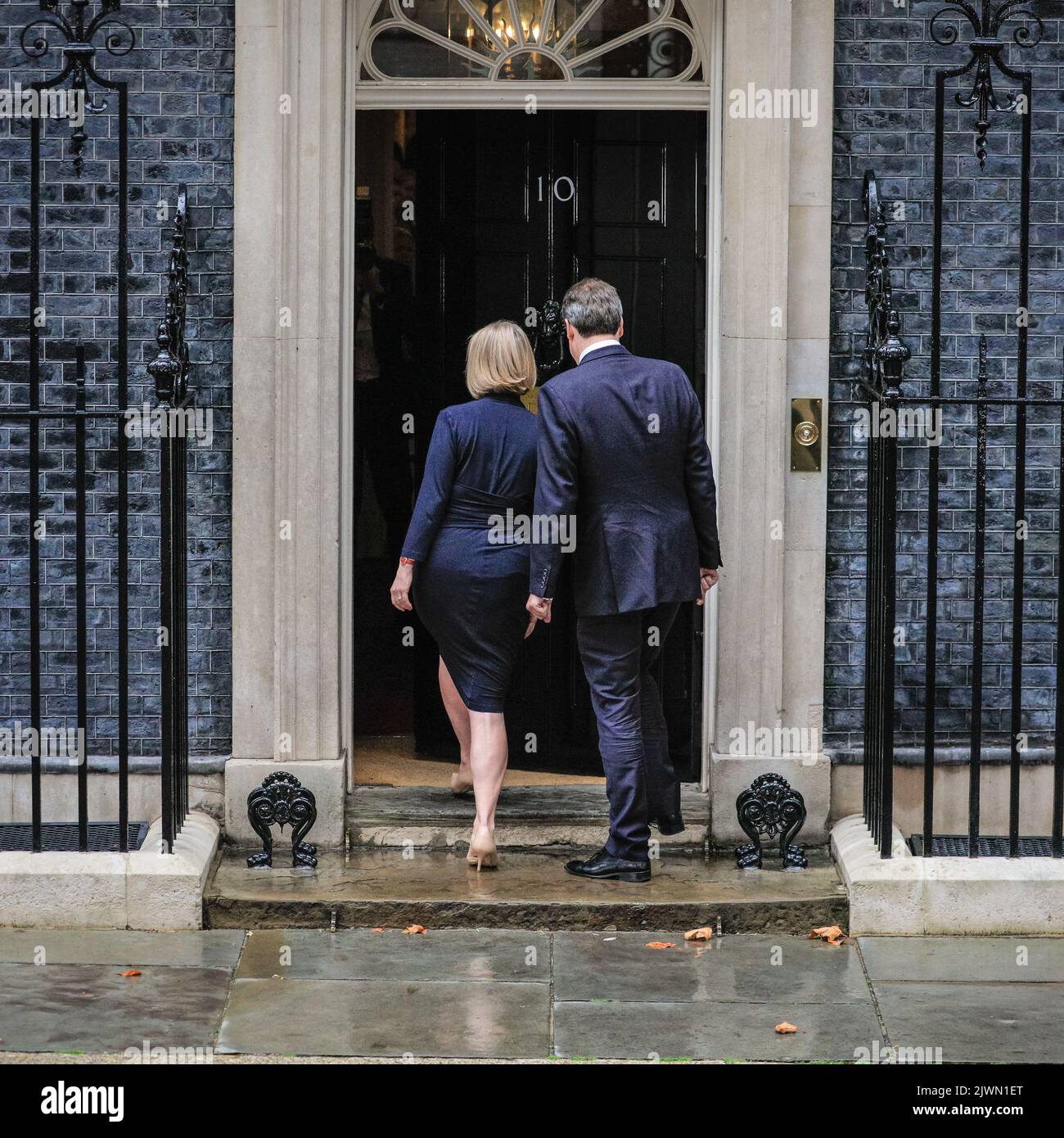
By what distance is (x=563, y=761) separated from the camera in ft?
24.2

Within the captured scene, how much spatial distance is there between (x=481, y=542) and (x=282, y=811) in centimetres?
123

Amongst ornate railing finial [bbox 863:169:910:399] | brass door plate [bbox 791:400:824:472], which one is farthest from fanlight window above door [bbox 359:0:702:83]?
brass door plate [bbox 791:400:824:472]

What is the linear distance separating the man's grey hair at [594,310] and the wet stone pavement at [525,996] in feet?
6.72

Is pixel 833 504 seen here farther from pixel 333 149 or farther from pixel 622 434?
pixel 333 149

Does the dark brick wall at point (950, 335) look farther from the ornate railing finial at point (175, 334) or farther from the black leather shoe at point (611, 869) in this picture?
the ornate railing finial at point (175, 334)

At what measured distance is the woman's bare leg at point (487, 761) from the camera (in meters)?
6.44

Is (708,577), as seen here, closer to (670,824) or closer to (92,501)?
(670,824)

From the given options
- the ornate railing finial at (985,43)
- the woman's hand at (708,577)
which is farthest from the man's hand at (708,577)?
the ornate railing finial at (985,43)

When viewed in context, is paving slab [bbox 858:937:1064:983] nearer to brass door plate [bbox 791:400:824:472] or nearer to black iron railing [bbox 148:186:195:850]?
brass door plate [bbox 791:400:824:472]

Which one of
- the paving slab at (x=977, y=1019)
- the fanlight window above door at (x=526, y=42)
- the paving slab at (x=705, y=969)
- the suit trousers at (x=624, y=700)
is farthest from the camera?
the fanlight window above door at (x=526, y=42)

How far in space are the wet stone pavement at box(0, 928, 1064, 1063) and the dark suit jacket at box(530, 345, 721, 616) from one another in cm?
118

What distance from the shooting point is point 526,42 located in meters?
7.05

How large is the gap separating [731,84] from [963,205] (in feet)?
3.18

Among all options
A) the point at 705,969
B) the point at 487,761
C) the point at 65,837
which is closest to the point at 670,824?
the point at 487,761
